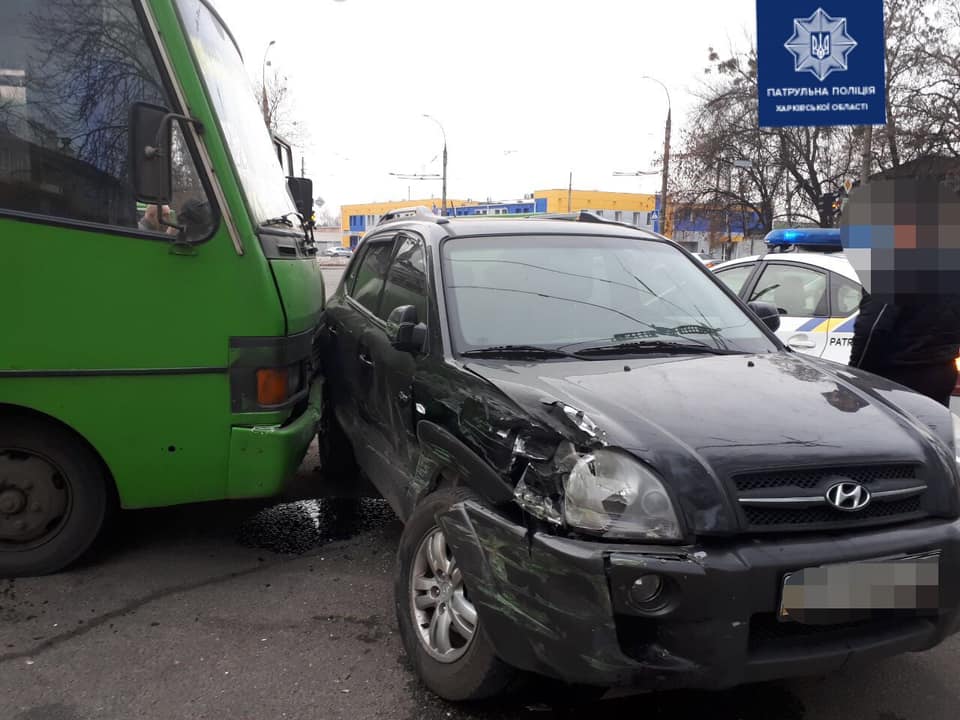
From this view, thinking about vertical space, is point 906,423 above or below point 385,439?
above

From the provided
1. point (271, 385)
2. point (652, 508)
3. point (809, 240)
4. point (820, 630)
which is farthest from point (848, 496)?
point (809, 240)

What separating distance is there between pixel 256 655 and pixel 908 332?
3353 mm

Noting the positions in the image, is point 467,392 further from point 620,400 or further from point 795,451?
point 795,451

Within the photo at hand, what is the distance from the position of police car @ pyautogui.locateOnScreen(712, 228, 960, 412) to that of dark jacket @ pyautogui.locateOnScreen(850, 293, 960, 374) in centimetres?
189

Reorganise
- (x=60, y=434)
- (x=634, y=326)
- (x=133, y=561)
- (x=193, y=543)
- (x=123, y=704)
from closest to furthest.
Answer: (x=123, y=704) < (x=634, y=326) < (x=60, y=434) < (x=133, y=561) < (x=193, y=543)

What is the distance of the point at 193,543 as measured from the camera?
455 cm

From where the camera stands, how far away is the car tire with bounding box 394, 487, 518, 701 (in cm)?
270

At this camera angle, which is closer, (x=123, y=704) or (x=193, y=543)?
(x=123, y=704)

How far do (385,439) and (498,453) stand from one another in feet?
4.97

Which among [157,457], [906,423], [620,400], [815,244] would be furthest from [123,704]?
[815,244]

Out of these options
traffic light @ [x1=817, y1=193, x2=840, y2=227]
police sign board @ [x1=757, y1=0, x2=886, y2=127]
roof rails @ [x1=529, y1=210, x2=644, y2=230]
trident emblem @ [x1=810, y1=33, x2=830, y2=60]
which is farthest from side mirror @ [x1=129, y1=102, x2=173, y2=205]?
traffic light @ [x1=817, y1=193, x2=840, y2=227]

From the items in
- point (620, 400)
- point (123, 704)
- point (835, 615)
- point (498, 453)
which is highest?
point (620, 400)

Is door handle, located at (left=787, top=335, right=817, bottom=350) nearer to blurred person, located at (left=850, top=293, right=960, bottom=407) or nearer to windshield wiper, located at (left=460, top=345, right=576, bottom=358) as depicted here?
blurred person, located at (left=850, top=293, right=960, bottom=407)

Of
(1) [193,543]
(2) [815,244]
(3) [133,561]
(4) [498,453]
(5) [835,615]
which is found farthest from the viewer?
(2) [815,244]
